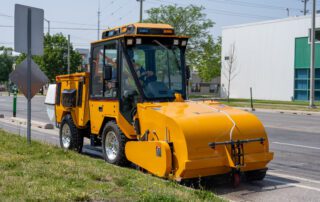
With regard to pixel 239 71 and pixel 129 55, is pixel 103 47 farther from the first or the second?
pixel 239 71

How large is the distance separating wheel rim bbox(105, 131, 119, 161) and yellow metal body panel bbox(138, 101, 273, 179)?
1070 millimetres

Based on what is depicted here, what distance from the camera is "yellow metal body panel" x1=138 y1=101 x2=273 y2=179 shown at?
7203 mm

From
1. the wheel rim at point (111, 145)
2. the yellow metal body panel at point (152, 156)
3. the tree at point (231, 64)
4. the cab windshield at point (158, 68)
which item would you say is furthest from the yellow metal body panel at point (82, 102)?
the tree at point (231, 64)

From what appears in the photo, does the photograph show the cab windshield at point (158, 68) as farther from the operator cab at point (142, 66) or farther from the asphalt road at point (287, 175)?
the asphalt road at point (287, 175)

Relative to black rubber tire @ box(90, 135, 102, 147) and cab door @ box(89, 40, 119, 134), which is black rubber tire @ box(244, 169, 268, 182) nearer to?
cab door @ box(89, 40, 119, 134)

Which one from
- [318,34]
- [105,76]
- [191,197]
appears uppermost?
[318,34]

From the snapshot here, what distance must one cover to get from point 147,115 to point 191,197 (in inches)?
93.2

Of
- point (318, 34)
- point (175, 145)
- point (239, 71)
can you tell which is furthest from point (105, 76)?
point (239, 71)

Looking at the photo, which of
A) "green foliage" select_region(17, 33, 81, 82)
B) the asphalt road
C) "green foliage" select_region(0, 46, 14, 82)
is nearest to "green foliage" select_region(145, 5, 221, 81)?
"green foliage" select_region(17, 33, 81, 82)

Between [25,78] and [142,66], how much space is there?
335 cm

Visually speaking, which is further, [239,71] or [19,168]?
[239,71]

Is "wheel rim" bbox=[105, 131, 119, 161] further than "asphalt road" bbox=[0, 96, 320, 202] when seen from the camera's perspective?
Yes

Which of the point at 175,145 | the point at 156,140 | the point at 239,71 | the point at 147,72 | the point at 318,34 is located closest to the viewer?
the point at 175,145

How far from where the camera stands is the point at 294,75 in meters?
46.0
